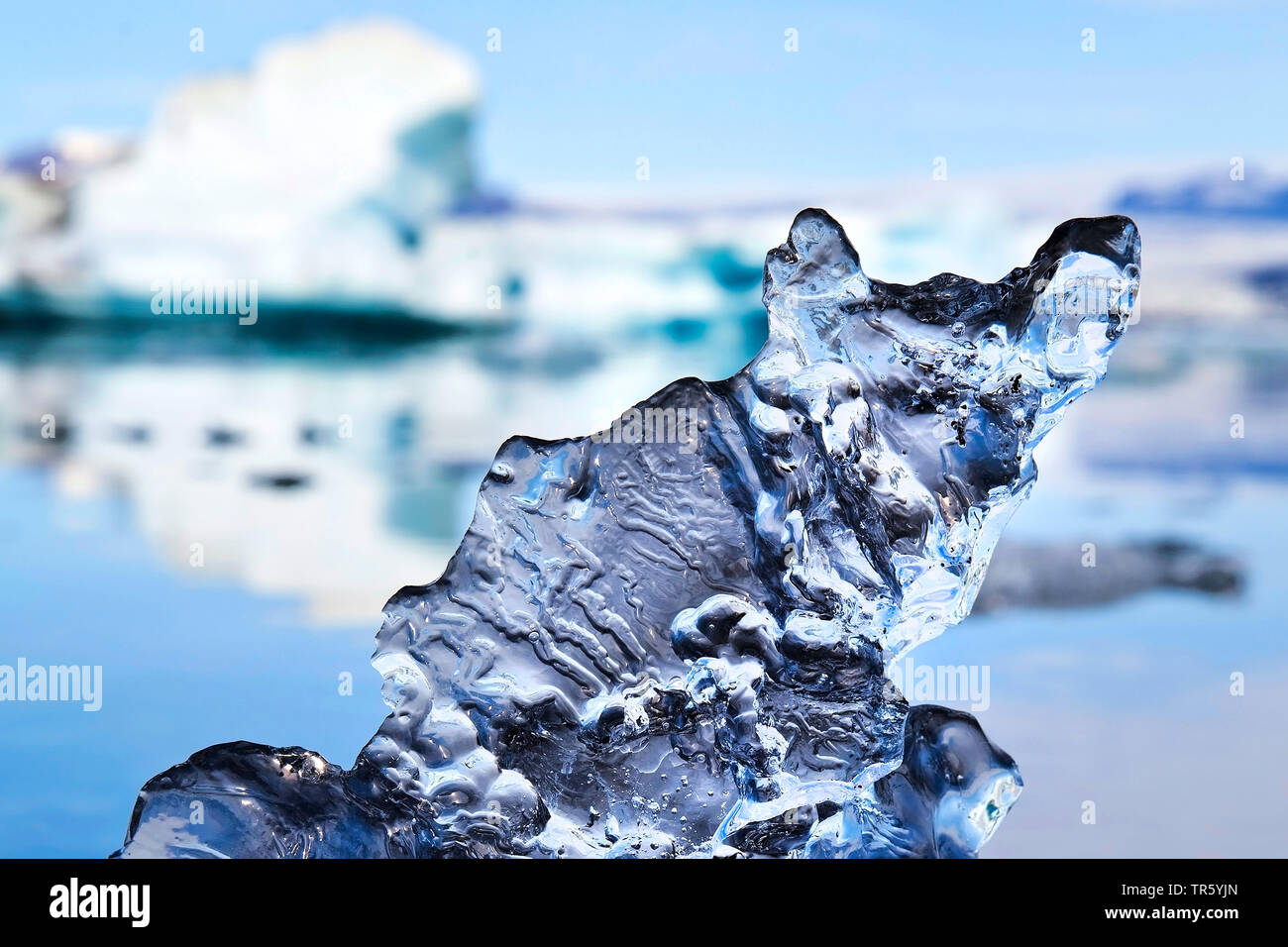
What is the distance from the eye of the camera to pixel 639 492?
2.48 m

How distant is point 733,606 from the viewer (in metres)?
2.34

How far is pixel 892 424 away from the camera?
238 cm

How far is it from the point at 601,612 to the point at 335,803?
Answer: 63cm

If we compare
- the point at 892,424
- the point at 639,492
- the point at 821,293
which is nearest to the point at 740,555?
the point at 639,492

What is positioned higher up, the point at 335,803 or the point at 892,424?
the point at 892,424

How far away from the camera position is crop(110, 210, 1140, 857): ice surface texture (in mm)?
2320

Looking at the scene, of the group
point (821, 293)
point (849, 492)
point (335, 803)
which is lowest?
point (335, 803)

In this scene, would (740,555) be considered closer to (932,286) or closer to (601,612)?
(601,612)

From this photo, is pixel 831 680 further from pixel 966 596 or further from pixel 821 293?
pixel 821 293

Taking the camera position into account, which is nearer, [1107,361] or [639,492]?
[1107,361]

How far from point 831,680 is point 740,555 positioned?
0.30 metres

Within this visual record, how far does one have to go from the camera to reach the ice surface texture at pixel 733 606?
7.61 ft
